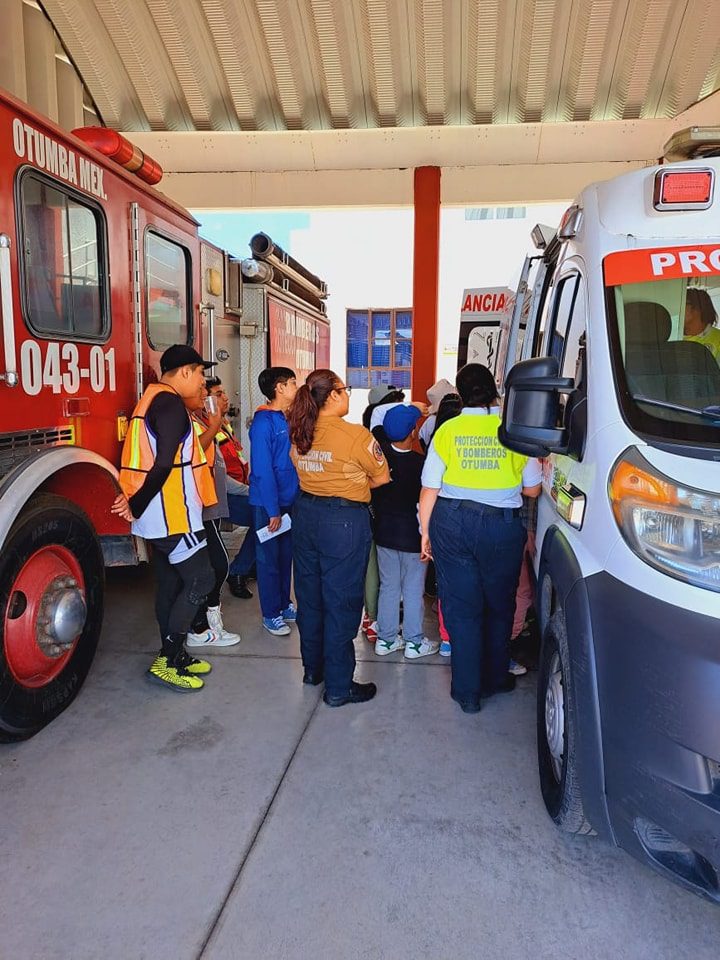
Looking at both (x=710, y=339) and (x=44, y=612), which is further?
(x=44, y=612)

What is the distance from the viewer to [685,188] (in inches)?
89.8

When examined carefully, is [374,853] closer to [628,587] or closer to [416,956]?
[416,956]

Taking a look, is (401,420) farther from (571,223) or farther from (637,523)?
(637,523)

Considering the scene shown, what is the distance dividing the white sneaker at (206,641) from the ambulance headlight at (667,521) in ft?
9.48

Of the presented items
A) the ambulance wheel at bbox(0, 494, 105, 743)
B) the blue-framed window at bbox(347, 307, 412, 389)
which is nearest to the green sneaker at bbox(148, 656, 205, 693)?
the ambulance wheel at bbox(0, 494, 105, 743)

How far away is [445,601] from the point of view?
328cm

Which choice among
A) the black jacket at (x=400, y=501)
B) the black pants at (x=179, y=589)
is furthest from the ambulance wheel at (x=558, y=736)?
the black pants at (x=179, y=589)

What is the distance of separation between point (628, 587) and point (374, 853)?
1301mm

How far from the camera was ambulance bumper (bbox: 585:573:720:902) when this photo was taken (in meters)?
1.66

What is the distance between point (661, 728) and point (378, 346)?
11261 millimetres

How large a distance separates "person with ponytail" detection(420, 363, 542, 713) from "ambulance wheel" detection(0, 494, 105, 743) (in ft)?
5.38

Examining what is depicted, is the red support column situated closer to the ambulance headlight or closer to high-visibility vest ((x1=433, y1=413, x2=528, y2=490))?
high-visibility vest ((x1=433, y1=413, x2=528, y2=490))

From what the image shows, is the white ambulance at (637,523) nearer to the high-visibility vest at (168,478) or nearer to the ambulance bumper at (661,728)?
the ambulance bumper at (661,728)

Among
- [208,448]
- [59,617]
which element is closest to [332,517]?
[208,448]
